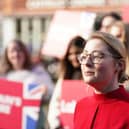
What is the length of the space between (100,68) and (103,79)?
6cm

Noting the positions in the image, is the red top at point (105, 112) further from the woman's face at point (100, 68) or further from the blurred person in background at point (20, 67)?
the blurred person in background at point (20, 67)

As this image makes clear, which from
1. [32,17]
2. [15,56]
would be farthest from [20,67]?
[32,17]

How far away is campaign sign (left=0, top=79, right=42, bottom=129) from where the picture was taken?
6.16 m

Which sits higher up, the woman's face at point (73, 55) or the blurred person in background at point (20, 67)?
the woman's face at point (73, 55)

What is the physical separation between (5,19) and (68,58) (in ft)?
61.2

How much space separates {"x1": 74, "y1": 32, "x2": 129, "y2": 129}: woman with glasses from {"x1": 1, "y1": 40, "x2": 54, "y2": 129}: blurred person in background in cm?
270

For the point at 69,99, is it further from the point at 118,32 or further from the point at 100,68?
the point at 100,68

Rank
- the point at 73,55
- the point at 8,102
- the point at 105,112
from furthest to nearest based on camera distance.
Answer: the point at 8,102 < the point at 73,55 < the point at 105,112

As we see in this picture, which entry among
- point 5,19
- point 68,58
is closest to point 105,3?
point 5,19

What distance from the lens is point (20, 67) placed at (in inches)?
275

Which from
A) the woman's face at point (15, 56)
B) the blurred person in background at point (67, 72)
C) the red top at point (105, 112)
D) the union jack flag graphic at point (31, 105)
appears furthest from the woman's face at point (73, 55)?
the red top at point (105, 112)

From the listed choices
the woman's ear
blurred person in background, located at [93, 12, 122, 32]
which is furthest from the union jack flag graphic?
the woman's ear

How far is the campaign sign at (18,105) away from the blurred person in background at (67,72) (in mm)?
235

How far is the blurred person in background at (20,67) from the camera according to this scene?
6.77 metres
